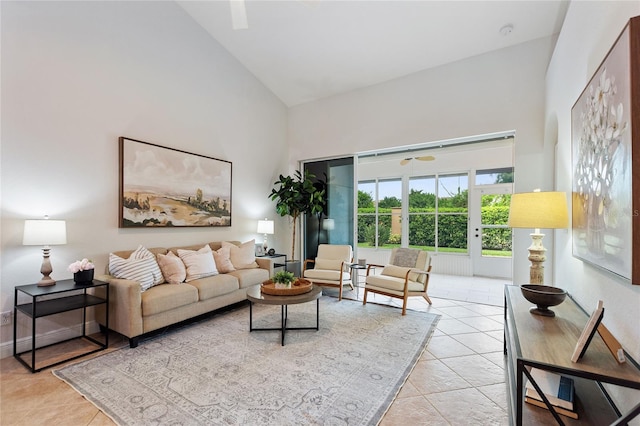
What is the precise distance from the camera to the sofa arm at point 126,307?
2836 mm

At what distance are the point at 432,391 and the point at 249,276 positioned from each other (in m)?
2.79

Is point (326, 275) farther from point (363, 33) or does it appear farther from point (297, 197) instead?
point (363, 33)

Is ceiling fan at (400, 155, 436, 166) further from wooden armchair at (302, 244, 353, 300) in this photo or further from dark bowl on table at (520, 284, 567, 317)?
dark bowl on table at (520, 284, 567, 317)

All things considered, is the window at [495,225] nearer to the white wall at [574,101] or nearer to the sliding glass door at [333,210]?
the white wall at [574,101]

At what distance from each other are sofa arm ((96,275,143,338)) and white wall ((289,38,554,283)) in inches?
160

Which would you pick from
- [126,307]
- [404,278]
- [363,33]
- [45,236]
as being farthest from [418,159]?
[45,236]

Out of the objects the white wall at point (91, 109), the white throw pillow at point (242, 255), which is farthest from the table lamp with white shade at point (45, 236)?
the white throw pillow at point (242, 255)

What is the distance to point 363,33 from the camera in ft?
13.7

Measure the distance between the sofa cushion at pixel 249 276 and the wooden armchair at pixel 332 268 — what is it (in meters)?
0.72

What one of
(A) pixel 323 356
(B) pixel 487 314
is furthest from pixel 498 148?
(A) pixel 323 356

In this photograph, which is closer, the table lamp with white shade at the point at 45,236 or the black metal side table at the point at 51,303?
the black metal side table at the point at 51,303

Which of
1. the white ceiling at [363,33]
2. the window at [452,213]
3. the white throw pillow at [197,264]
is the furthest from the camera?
the window at [452,213]

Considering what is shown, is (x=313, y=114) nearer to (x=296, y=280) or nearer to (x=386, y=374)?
(x=296, y=280)

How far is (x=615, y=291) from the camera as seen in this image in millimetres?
1534
